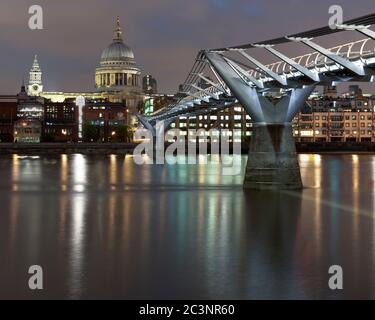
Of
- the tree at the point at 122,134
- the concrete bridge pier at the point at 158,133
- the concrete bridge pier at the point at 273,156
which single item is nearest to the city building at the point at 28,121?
the tree at the point at 122,134

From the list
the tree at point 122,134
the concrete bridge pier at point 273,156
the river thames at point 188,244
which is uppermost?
the tree at point 122,134

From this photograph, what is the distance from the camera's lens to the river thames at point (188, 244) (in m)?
14.4

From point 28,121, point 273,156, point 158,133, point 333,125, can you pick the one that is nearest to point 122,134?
point 28,121

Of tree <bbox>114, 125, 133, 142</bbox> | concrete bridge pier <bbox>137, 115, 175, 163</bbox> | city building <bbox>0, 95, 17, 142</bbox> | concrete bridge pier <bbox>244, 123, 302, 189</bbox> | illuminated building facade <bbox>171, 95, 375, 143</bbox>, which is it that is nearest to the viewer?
concrete bridge pier <bbox>244, 123, 302, 189</bbox>

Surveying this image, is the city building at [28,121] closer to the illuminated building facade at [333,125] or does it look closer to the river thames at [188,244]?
the illuminated building facade at [333,125]

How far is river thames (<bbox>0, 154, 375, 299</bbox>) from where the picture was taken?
566 inches

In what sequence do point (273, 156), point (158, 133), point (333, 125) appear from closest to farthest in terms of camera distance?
point (273, 156), point (158, 133), point (333, 125)

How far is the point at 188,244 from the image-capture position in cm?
1994

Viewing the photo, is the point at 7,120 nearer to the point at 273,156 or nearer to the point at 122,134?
the point at 122,134

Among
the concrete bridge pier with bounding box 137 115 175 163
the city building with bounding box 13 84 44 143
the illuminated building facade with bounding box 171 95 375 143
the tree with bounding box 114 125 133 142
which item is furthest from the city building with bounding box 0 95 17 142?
the concrete bridge pier with bounding box 137 115 175 163

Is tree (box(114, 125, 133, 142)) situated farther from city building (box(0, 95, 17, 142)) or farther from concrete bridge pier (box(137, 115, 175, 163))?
concrete bridge pier (box(137, 115, 175, 163))

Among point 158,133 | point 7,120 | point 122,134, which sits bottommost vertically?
point 158,133

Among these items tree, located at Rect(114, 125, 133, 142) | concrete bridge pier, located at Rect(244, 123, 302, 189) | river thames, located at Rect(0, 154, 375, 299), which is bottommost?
river thames, located at Rect(0, 154, 375, 299)

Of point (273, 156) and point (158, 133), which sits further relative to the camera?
point (158, 133)
